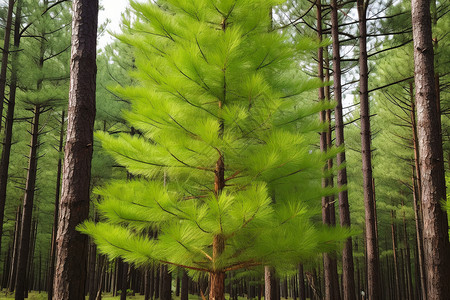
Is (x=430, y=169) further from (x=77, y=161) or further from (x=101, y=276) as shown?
(x=101, y=276)

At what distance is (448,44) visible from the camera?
1078cm

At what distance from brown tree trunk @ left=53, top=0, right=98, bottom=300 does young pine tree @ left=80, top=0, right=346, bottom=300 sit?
0.22 meters

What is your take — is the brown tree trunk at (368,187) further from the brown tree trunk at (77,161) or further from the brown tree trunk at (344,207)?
the brown tree trunk at (77,161)

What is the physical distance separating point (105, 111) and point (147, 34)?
9958 millimetres

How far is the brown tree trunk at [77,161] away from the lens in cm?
346

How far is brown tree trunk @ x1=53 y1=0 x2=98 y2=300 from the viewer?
3.46 m

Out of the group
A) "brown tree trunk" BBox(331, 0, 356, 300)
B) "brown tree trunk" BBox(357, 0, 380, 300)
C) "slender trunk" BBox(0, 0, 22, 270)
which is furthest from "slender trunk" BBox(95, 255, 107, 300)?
"brown tree trunk" BBox(357, 0, 380, 300)

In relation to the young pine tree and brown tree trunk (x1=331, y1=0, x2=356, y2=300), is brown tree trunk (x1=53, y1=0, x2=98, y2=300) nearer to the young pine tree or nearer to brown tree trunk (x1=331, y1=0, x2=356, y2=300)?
the young pine tree

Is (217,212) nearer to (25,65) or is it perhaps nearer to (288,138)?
(288,138)

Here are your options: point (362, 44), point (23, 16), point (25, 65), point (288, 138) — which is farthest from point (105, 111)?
point (288, 138)

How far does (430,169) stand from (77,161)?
14.6 ft

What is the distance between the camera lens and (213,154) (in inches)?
141

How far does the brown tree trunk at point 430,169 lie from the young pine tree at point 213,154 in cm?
161

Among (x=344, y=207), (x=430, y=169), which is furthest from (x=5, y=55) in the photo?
(x=430, y=169)
